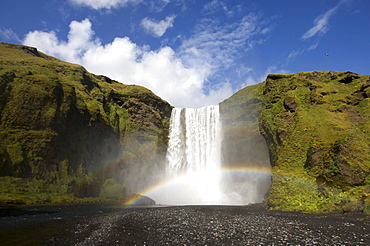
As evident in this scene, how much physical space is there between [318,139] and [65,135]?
138ft

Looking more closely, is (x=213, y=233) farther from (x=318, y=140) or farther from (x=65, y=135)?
(x=65, y=135)

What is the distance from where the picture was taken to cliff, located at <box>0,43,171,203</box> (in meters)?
34.7

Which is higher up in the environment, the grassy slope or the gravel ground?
the grassy slope

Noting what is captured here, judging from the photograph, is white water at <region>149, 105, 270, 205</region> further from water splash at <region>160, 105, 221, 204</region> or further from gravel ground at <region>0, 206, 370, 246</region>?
gravel ground at <region>0, 206, 370, 246</region>

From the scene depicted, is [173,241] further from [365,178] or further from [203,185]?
[203,185]

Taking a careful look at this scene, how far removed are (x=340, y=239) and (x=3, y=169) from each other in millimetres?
38312

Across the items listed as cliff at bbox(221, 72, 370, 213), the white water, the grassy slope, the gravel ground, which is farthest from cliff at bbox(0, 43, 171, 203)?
the grassy slope

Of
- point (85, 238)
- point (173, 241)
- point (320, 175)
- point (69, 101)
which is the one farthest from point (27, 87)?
point (320, 175)

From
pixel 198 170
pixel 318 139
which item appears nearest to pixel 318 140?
pixel 318 139

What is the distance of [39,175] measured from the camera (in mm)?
35844

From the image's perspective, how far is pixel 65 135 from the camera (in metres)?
43.8

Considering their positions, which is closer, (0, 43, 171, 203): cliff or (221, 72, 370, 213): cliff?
(221, 72, 370, 213): cliff

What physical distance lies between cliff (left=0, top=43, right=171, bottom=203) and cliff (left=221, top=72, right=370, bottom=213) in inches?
1200

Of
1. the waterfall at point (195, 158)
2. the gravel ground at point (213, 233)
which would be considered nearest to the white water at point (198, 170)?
the waterfall at point (195, 158)
